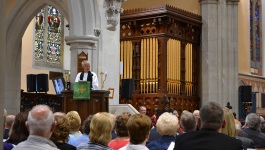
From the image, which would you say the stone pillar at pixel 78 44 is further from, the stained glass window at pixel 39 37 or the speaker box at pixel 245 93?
the speaker box at pixel 245 93

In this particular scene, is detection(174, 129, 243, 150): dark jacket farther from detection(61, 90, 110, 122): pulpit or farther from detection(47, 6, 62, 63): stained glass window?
detection(47, 6, 62, 63): stained glass window

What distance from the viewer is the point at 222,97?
17438 mm

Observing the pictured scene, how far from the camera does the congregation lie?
337cm

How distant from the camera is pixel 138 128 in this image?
4.30 meters

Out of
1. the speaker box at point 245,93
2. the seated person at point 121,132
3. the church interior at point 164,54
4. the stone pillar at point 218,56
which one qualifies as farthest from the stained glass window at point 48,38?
the seated person at point 121,132

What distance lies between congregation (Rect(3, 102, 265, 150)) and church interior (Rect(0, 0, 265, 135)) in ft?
29.0

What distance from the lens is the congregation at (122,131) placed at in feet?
11.1

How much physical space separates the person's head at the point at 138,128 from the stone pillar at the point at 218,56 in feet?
43.4

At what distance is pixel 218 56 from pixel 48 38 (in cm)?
610

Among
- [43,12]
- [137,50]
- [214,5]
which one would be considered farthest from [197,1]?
[43,12]

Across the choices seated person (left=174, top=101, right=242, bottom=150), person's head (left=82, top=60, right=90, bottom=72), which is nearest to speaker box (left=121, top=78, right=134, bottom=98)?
person's head (left=82, top=60, right=90, bottom=72)

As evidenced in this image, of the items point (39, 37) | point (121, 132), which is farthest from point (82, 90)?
point (39, 37)

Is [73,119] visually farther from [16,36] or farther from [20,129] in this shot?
[16,36]

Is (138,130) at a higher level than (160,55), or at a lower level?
lower
